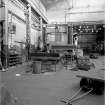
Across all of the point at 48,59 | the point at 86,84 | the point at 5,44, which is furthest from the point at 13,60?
the point at 86,84

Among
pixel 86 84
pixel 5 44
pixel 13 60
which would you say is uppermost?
pixel 5 44

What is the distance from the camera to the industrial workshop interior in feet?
9.52

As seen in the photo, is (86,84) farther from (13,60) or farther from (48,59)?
(13,60)

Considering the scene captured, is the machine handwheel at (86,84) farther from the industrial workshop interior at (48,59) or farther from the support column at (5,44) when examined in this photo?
the support column at (5,44)

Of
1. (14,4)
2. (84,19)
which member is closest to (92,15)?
(84,19)

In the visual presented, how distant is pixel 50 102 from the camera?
2.52 meters

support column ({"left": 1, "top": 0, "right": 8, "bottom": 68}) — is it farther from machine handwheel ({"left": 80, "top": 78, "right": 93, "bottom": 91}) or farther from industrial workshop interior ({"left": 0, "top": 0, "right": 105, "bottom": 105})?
machine handwheel ({"left": 80, "top": 78, "right": 93, "bottom": 91})

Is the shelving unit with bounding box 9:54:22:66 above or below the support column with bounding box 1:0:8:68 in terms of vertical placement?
below

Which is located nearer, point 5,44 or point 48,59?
point 5,44

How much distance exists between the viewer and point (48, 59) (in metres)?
6.83

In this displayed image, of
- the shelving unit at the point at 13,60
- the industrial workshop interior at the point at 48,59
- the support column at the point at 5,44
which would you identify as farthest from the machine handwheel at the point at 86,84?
the shelving unit at the point at 13,60

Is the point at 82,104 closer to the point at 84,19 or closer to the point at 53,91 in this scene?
the point at 53,91

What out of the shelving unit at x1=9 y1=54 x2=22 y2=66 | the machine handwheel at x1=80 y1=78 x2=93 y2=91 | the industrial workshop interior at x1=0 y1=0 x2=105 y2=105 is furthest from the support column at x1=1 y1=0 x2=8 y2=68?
the machine handwheel at x1=80 y1=78 x2=93 y2=91

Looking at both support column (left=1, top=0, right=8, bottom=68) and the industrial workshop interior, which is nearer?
the industrial workshop interior
